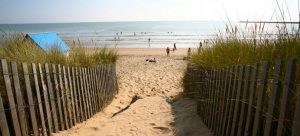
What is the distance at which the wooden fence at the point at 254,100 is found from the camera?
212 centimetres

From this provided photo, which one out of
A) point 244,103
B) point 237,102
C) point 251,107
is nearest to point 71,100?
point 237,102

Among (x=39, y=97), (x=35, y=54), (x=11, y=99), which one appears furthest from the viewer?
(x=35, y=54)

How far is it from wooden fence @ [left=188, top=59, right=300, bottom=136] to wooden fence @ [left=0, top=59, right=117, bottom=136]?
2287 mm

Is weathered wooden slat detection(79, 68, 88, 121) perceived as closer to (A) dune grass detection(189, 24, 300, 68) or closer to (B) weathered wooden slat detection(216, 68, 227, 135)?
(A) dune grass detection(189, 24, 300, 68)

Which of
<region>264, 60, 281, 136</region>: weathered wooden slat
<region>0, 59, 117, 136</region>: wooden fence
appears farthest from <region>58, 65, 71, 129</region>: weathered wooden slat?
<region>264, 60, 281, 136</region>: weathered wooden slat

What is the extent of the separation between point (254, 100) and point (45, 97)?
9.06 feet

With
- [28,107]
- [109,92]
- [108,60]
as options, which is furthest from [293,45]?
[108,60]

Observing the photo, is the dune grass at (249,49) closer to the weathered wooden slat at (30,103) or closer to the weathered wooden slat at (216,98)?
the weathered wooden slat at (216,98)

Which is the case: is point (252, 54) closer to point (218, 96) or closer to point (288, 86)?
point (218, 96)

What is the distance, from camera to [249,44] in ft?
13.5

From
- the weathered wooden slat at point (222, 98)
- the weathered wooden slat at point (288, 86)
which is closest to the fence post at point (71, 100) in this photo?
the weathered wooden slat at point (222, 98)

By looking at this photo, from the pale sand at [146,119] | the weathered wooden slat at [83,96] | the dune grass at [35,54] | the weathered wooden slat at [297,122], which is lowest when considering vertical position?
the pale sand at [146,119]

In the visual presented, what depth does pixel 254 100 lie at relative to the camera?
9.15 ft

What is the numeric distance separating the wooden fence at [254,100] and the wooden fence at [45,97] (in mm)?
2287
